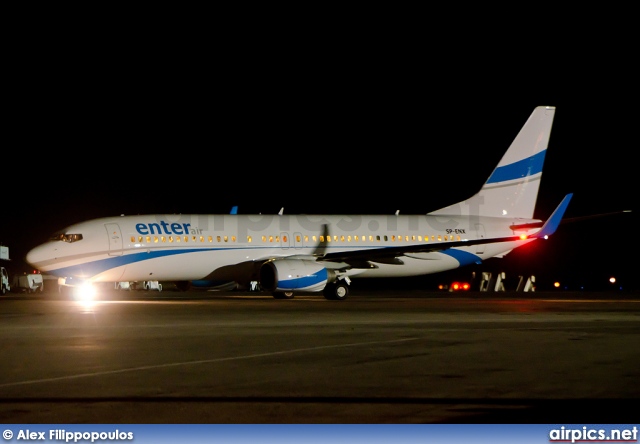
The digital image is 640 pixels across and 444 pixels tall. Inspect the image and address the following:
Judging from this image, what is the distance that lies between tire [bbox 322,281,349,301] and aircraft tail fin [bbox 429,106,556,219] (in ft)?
30.8

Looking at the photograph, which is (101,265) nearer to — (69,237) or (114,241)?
(114,241)

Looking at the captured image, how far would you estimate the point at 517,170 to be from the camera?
48594mm

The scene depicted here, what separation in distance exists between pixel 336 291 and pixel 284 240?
3.62 meters

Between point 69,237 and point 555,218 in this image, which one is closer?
point 69,237

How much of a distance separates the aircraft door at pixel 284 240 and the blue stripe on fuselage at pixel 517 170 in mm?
12029

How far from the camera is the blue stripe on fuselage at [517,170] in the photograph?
4853 centimetres

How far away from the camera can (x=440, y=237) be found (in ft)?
151

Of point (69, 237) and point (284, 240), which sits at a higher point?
point (69, 237)

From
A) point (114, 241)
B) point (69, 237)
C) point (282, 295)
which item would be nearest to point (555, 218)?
point (282, 295)

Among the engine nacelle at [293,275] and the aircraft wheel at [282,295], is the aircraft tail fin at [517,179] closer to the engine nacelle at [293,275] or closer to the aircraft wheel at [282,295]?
the aircraft wheel at [282,295]

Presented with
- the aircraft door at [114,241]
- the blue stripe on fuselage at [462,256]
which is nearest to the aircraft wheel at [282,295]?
the aircraft door at [114,241]

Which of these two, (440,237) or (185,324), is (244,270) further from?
(185,324)

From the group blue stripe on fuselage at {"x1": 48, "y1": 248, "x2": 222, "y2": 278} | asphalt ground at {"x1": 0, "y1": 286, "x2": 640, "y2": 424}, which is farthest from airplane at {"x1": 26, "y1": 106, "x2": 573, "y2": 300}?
asphalt ground at {"x1": 0, "y1": 286, "x2": 640, "y2": 424}

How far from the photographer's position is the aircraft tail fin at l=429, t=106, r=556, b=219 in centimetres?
4828
